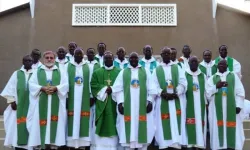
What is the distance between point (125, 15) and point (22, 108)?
546cm

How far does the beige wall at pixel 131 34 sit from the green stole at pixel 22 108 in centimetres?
434

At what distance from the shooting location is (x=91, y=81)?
21.1 ft

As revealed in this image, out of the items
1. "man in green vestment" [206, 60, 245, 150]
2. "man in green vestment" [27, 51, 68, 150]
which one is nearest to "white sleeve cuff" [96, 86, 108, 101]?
"man in green vestment" [27, 51, 68, 150]

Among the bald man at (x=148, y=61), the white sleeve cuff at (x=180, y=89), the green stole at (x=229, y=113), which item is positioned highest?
the bald man at (x=148, y=61)

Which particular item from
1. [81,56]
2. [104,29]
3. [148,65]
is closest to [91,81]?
[81,56]

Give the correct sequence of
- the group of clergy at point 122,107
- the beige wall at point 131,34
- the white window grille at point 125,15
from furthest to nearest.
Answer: the white window grille at point 125,15, the beige wall at point 131,34, the group of clergy at point 122,107

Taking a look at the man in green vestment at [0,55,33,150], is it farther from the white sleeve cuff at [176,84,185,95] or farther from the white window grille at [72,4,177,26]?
the white window grille at [72,4,177,26]

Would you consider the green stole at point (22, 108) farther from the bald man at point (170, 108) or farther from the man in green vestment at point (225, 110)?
the man in green vestment at point (225, 110)

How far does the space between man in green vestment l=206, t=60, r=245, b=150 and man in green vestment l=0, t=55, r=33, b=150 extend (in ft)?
10.8

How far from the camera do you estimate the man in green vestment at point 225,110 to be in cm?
639

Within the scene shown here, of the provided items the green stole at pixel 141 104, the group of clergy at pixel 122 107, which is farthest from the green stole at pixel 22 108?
the green stole at pixel 141 104

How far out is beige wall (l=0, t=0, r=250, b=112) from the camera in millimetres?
10852

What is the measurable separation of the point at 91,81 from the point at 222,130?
247 cm

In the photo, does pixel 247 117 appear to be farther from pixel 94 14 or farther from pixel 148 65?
pixel 94 14
